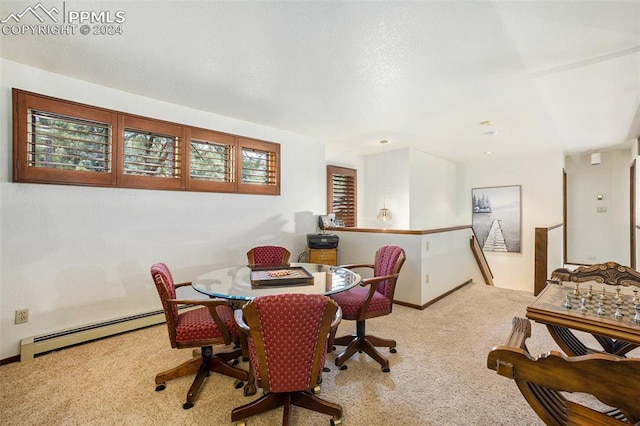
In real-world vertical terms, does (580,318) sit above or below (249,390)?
above

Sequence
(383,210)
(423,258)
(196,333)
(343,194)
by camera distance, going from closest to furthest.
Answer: (196,333) → (423,258) → (383,210) → (343,194)

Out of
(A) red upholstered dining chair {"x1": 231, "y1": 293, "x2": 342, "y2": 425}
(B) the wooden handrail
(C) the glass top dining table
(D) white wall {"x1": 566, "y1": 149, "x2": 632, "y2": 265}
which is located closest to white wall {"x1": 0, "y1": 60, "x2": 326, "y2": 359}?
(C) the glass top dining table

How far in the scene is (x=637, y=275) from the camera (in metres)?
1.70

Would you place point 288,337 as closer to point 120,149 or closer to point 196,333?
point 196,333

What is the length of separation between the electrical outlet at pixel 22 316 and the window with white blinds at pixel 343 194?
162 inches

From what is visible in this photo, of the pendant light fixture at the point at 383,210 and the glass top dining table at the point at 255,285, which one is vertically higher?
the pendant light fixture at the point at 383,210

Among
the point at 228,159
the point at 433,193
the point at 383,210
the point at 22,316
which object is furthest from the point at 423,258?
the point at 22,316

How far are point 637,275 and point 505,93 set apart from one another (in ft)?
6.86

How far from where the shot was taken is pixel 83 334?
2732 mm

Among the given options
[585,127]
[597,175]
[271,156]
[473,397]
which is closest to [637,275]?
[473,397]

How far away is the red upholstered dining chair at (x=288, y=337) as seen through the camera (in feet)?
4.55

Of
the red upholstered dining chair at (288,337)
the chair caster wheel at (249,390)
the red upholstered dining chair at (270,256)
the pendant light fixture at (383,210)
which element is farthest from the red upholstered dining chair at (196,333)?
the pendant light fixture at (383,210)

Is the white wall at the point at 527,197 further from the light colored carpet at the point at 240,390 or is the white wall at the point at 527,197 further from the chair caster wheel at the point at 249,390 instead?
the chair caster wheel at the point at 249,390

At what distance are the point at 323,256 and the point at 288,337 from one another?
2.86m
